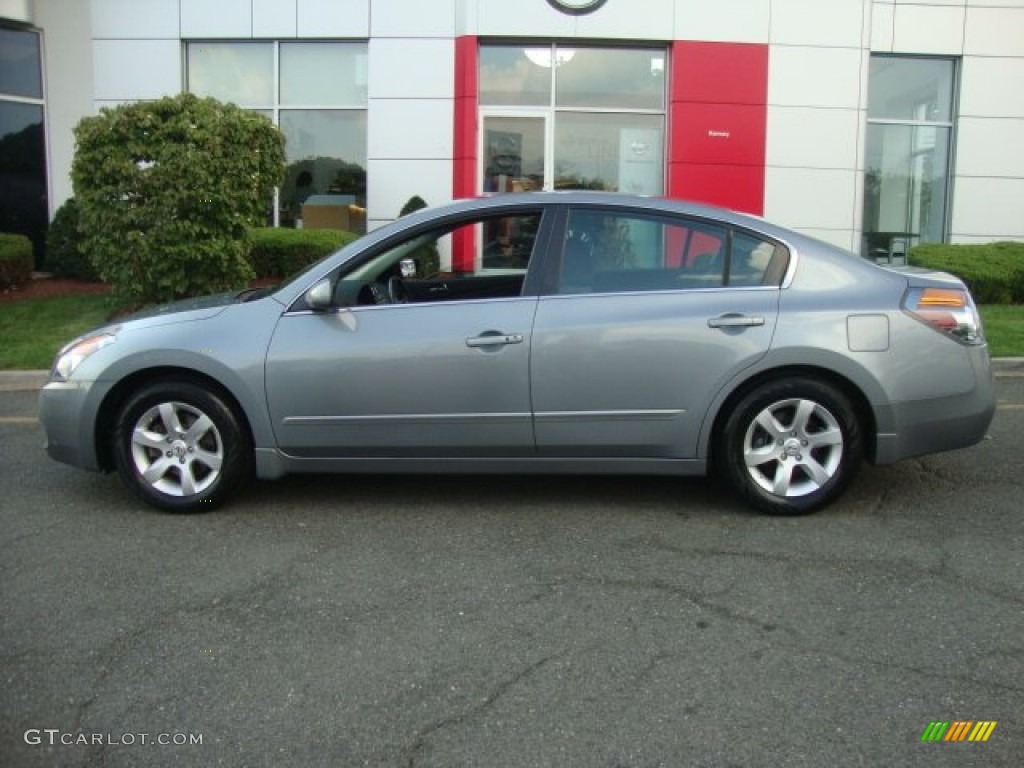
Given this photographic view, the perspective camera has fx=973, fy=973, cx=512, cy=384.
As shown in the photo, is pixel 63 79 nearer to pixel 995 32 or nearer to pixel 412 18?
pixel 412 18

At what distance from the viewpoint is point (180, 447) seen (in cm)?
490

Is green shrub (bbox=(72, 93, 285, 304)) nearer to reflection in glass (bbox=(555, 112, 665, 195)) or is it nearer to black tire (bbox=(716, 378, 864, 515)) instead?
reflection in glass (bbox=(555, 112, 665, 195))

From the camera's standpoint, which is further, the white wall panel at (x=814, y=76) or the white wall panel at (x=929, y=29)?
the white wall panel at (x=929, y=29)

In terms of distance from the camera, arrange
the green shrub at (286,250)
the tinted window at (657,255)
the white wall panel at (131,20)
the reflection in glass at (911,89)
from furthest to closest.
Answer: the reflection in glass at (911,89) < the white wall panel at (131,20) < the green shrub at (286,250) < the tinted window at (657,255)

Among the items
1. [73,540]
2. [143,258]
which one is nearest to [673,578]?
[73,540]

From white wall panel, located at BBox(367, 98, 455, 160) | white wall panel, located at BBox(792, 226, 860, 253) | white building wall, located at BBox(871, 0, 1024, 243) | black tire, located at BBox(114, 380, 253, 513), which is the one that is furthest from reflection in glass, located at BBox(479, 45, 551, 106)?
black tire, located at BBox(114, 380, 253, 513)

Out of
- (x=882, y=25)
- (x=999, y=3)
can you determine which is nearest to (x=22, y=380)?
(x=882, y=25)

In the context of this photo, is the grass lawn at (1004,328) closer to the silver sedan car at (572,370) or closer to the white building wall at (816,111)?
the white building wall at (816,111)

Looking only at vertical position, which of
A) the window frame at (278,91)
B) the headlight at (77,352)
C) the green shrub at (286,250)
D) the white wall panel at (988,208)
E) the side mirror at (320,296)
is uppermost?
the window frame at (278,91)

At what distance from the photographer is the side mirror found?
4.81m

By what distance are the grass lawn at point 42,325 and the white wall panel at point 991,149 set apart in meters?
12.0

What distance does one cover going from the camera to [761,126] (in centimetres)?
1392

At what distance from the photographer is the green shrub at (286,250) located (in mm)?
13047

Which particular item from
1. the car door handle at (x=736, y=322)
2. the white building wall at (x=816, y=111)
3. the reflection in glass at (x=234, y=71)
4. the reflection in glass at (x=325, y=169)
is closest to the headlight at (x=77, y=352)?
the car door handle at (x=736, y=322)
